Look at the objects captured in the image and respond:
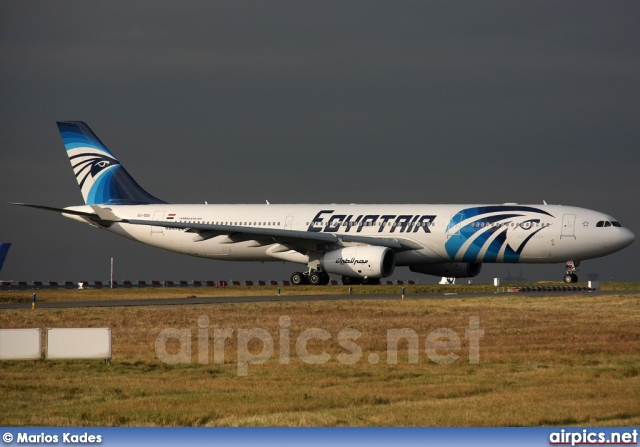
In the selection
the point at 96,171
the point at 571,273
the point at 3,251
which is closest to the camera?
the point at 3,251

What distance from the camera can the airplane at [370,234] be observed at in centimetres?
4672

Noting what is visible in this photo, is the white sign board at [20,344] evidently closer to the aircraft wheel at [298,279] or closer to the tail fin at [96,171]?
the aircraft wheel at [298,279]

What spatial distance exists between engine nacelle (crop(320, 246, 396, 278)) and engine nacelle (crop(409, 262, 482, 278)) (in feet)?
12.0

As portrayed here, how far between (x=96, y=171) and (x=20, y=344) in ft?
130

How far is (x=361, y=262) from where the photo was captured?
1832 inches

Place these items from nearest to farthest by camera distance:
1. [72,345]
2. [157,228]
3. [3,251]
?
[72,345]
[3,251]
[157,228]

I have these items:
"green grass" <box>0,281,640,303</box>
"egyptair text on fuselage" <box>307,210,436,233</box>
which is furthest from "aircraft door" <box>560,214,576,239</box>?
"egyptair text on fuselage" <box>307,210,436,233</box>

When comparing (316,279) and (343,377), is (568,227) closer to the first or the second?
(316,279)

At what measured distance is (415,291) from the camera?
47.4 m

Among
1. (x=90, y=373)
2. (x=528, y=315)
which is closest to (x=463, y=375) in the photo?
(x=90, y=373)

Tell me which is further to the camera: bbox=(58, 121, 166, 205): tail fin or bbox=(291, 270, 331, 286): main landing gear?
bbox=(58, 121, 166, 205): tail fin

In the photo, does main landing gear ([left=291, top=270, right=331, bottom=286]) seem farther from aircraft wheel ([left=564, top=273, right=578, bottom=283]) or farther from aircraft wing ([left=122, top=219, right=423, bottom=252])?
aircraft wheel ([left=564, top=273, right=578, bottom=283])

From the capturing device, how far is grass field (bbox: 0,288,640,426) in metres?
15.3

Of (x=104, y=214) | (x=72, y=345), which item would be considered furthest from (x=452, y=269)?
(x=72, y=345)
